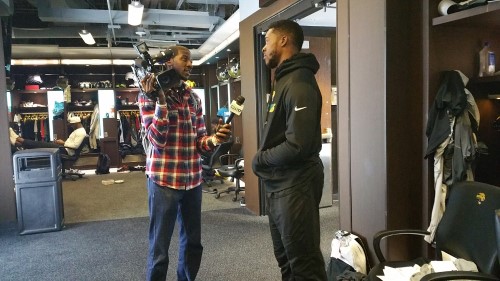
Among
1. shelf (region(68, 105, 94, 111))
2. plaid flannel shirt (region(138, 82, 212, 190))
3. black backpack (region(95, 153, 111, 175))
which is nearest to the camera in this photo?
plaid flannel shirt (region(138, 82, 212, 190))

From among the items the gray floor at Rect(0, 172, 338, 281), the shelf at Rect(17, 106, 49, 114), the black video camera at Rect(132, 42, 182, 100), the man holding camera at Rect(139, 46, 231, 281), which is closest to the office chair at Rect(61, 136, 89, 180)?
the shelf at Rect(17, 106, 49, 114)

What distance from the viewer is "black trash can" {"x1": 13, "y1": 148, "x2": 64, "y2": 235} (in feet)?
12.8

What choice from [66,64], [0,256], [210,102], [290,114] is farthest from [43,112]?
[290,114]

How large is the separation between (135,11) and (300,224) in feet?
14.2

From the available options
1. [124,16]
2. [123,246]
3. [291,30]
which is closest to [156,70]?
[291,30]

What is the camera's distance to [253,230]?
3.91 m

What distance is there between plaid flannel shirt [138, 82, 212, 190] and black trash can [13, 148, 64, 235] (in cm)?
242

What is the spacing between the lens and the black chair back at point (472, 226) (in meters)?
1.60

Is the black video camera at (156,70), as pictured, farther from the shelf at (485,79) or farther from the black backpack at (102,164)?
the black backpack at (102,164)

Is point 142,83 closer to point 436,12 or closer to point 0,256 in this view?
point 436,12

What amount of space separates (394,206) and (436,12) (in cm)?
117

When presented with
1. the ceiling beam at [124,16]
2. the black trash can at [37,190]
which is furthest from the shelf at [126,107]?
the black trash can at [37,190]

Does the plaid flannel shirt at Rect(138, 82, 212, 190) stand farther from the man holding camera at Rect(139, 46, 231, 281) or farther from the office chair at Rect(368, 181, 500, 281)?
the office chair at Rect(368, 181, 500, 281)

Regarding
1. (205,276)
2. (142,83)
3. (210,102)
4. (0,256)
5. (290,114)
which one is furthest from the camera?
(210,102)
